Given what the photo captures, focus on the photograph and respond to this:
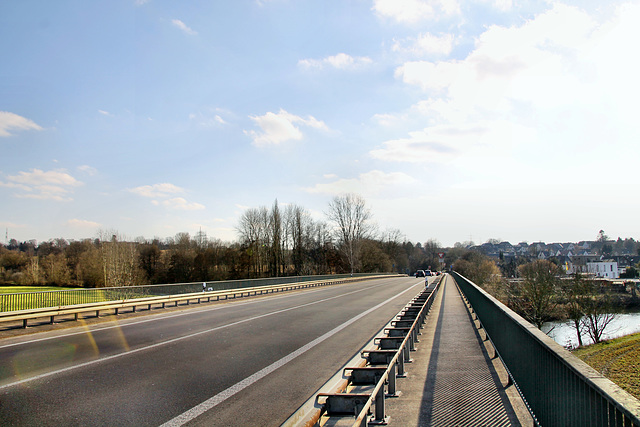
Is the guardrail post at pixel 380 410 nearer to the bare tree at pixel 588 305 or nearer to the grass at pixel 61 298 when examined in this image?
the grass at pixel 61 298

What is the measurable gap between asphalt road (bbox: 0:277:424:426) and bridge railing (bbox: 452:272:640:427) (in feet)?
10.3

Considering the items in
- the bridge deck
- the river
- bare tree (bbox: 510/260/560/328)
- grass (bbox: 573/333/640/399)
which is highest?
the bridge deck

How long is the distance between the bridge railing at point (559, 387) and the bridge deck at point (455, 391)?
0.37 meters

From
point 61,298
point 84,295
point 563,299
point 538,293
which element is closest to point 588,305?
point 563,299

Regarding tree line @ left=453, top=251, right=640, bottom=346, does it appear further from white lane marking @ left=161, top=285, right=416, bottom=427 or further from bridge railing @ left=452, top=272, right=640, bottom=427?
bridge railing @ left=452, top=272, right=640, bottom=427

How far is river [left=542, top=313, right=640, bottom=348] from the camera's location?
137ft

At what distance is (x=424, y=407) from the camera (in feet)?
19.1

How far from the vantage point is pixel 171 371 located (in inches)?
317

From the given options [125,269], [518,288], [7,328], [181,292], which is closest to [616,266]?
[518,288]

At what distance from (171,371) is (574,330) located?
2018 inches

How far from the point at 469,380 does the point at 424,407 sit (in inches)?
69.9

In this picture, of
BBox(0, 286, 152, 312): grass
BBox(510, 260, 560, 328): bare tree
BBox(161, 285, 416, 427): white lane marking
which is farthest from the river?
BBox(0, 286, 152, 312): grass

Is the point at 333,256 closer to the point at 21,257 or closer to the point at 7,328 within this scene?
the point at 21,257

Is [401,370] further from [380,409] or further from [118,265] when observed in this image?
[118,265]
